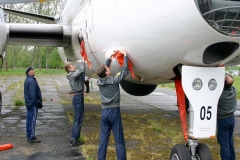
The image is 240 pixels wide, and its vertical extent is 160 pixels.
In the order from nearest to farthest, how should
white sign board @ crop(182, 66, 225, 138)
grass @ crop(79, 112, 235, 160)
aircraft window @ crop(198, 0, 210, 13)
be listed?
aircraft window @ crop(198, 0, 210, 13)
white sign board @ crop(182, 66, 225, 138)
grass @ crop(79, 112, 235, 160)

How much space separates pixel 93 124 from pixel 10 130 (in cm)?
180

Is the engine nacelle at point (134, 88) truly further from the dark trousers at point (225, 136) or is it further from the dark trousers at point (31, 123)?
the dark trousers at point (225, 136)

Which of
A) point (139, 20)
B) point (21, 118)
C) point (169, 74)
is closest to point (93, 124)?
point (21, 118)

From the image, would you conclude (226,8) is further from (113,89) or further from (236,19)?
(113,89)

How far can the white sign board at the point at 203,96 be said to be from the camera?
346 cm

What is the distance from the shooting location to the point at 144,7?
3211 mm

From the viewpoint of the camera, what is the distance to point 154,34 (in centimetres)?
320

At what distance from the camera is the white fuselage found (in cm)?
289

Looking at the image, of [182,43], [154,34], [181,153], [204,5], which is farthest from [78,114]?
[204,5]

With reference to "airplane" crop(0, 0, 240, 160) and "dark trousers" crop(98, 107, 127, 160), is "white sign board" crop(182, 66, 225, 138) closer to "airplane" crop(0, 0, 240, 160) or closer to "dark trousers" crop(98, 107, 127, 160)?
"airplane" crop(0, 0, 240, 160)

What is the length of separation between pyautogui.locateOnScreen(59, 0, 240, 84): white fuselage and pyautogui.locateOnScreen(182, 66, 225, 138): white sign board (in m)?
0.14

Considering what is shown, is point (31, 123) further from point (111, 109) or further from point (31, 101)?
point (111, 109)

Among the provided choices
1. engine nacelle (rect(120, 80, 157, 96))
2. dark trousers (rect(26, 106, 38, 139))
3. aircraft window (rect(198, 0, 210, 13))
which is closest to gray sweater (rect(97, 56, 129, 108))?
aircraft window (rect(198, 0, 210, 13))

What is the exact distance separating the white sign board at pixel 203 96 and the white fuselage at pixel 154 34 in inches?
5.4
